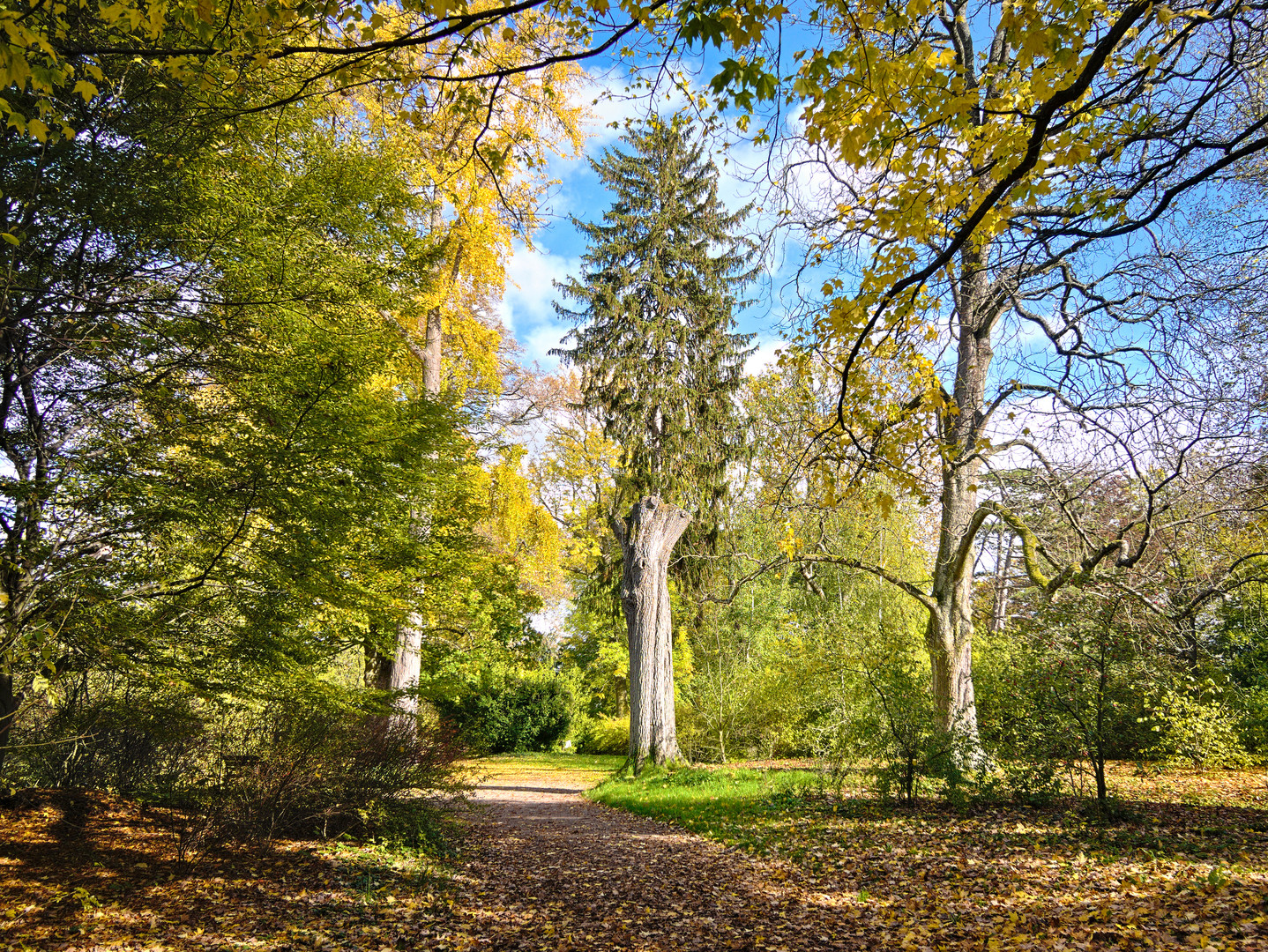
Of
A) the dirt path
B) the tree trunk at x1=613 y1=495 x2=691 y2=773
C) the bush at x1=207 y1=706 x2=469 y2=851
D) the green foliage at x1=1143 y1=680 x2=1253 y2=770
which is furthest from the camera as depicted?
the tree trunk at x1=613 y1=495 x2=691 y2=773

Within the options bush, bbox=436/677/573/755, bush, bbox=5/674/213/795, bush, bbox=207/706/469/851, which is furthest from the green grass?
bush, bbox=436/677/573/755

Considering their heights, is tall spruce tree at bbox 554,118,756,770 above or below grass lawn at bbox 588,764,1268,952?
above

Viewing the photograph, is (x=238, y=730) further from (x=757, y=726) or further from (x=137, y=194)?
(x=757, y=726)

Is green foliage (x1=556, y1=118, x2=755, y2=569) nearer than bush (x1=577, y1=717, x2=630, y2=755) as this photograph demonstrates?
Yes

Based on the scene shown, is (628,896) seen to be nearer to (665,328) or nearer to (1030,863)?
(1030,863)

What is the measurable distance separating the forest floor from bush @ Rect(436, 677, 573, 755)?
13.9 meters

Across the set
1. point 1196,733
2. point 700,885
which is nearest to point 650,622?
point 700,885

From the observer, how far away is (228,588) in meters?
5.61

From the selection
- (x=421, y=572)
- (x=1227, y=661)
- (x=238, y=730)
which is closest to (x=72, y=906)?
(x=238, y=730)

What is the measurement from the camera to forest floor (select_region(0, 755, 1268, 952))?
3.95 m

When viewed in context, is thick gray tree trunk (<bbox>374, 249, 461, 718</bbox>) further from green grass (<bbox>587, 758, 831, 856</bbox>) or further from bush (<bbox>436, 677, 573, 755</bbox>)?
bush (<bbox>436, 677, 573, 755</bbox>)

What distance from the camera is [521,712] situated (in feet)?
69.5

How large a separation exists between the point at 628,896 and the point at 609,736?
1440cm

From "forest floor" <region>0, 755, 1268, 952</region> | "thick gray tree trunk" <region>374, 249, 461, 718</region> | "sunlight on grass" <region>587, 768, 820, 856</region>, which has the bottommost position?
"sunlight on grass" <region>587, 768, 820, 856</region>
